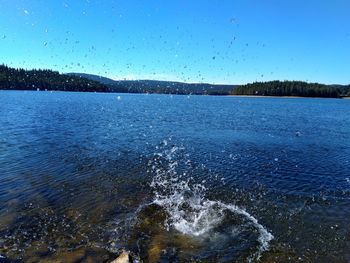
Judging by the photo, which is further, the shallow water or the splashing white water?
the splashing white water

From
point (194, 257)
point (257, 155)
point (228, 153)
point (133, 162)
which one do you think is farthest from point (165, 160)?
point (194, 257)

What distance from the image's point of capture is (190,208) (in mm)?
17984

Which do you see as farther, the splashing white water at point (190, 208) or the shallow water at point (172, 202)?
the splashing white water at point (190, 208)

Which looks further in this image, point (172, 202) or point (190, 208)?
point (172, 202)

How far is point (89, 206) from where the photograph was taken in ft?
58.5

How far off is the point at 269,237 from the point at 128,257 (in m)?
6.65

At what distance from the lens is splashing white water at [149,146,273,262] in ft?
50.1

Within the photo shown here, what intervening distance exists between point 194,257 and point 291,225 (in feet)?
19.4

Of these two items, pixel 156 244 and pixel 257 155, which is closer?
pixel 156 244

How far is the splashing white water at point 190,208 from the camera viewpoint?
1527cm

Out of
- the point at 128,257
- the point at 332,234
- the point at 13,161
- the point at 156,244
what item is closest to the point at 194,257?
the point at 156,244

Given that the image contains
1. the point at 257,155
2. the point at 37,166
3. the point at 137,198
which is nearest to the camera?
the point at 137,198

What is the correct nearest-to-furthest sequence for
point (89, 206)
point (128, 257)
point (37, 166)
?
1. point (128, 257)
2. point (89, 206)
3. point (37, 166)

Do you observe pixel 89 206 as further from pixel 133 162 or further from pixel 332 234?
pixel 332 234
